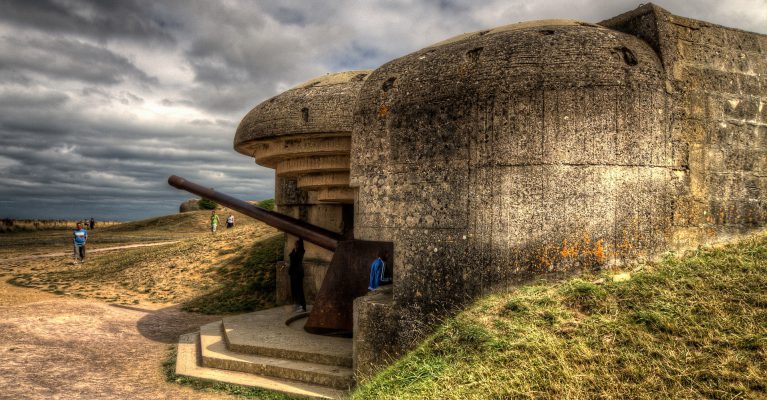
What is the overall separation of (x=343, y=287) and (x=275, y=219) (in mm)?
1982

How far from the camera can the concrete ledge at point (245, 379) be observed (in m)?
5.80

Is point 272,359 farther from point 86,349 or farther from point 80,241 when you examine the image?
point 80,241

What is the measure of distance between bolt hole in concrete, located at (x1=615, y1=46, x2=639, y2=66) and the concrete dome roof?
150 inches

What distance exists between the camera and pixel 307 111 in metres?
8.25

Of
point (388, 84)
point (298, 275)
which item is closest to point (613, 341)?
point (388, 84)

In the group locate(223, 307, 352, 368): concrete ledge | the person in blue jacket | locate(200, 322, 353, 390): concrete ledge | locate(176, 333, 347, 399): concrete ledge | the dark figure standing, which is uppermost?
the person in blue jacket

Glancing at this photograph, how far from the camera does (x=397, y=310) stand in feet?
18.2

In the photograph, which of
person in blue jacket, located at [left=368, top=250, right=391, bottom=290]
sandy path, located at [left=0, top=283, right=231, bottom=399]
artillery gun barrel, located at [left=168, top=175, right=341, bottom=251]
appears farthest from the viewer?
artillery gun barrel, located at [left=168, top=175, right=341, bottom=251]

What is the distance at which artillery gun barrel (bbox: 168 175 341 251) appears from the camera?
8.43m

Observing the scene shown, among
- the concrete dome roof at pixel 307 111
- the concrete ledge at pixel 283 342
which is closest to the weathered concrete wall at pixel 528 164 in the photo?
the concrete ledge at pixel 283 342

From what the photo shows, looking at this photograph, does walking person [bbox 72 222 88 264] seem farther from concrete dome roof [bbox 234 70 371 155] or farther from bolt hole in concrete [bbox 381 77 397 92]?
bolt hole in concrete [bbox 381 77 397 92]

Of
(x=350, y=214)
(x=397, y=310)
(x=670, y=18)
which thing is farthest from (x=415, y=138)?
(x=350, y=214)

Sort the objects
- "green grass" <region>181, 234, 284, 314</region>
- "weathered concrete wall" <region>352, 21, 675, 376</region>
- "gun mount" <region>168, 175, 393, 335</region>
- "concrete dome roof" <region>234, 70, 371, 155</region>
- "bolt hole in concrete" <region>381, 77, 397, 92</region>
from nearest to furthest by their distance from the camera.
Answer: "weathered concrete wall" <region>352, 21, 675, 376</region>
"bolt hole in concrete" <region>381, 77, 397, 92</region>
"gun mount" <region>168, 175, 393, 335</region>
"concrete dome roof" <region>234, 70, 371, 155</region>
"green grass" <region>181, 234, 284, 314</region>

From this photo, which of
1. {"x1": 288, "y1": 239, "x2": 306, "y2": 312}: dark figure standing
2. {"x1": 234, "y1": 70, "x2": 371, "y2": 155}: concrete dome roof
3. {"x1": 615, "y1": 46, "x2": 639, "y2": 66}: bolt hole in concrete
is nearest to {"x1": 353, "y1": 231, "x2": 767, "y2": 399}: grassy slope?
{"x1": 615, "y1": 46, "x2": 639, "y2": 66}: bolt hole in concrete
